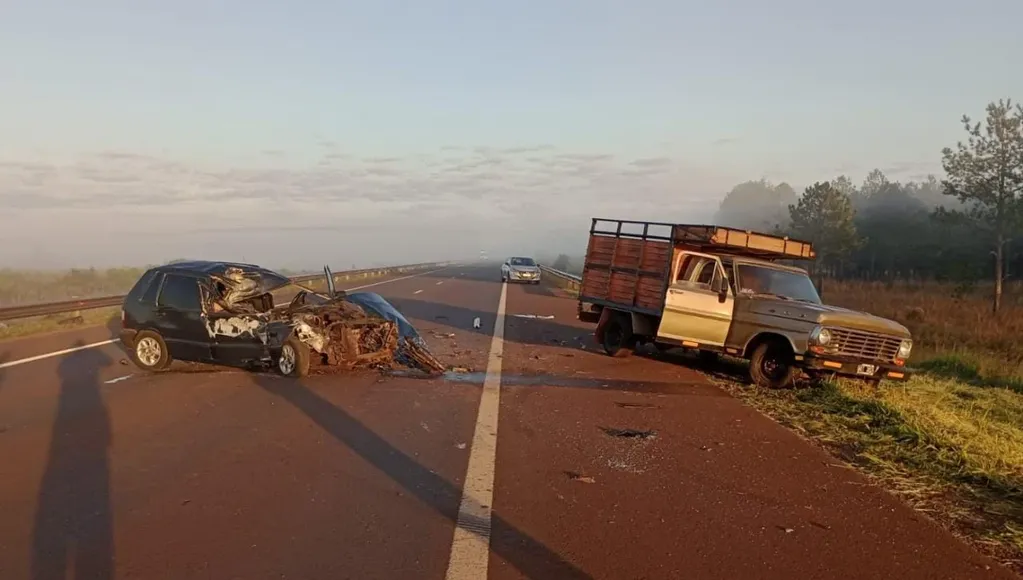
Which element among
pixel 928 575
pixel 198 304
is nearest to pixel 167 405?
pixel 198 304

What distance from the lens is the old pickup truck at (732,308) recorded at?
35.8ft

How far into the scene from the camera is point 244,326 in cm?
1119

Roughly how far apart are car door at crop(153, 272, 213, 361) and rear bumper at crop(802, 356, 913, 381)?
8.88 meters

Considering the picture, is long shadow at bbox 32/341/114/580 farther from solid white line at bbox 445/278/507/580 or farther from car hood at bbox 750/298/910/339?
car hood at bbox 750/298/910/339

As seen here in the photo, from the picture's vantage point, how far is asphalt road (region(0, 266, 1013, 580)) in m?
4.65

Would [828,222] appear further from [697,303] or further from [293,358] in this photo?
[293,358]

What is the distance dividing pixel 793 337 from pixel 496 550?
25.3ft

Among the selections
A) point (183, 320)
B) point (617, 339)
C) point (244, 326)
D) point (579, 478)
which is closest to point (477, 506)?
point (579, 478)

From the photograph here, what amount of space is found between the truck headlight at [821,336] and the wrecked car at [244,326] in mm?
5703

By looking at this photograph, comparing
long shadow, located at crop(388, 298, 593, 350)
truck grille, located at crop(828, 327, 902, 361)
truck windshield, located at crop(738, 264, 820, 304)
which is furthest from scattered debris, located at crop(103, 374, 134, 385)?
truck grille, located at crop(828, 327, 902, 361)

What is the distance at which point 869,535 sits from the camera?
17.5 ft

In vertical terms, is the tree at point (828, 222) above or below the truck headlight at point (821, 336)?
above

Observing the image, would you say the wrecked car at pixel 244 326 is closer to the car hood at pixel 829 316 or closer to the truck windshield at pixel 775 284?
the truck windshield at pixel 775 284

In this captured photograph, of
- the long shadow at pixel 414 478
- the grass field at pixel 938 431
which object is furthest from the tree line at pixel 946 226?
the long shadow at pixel 414 478
